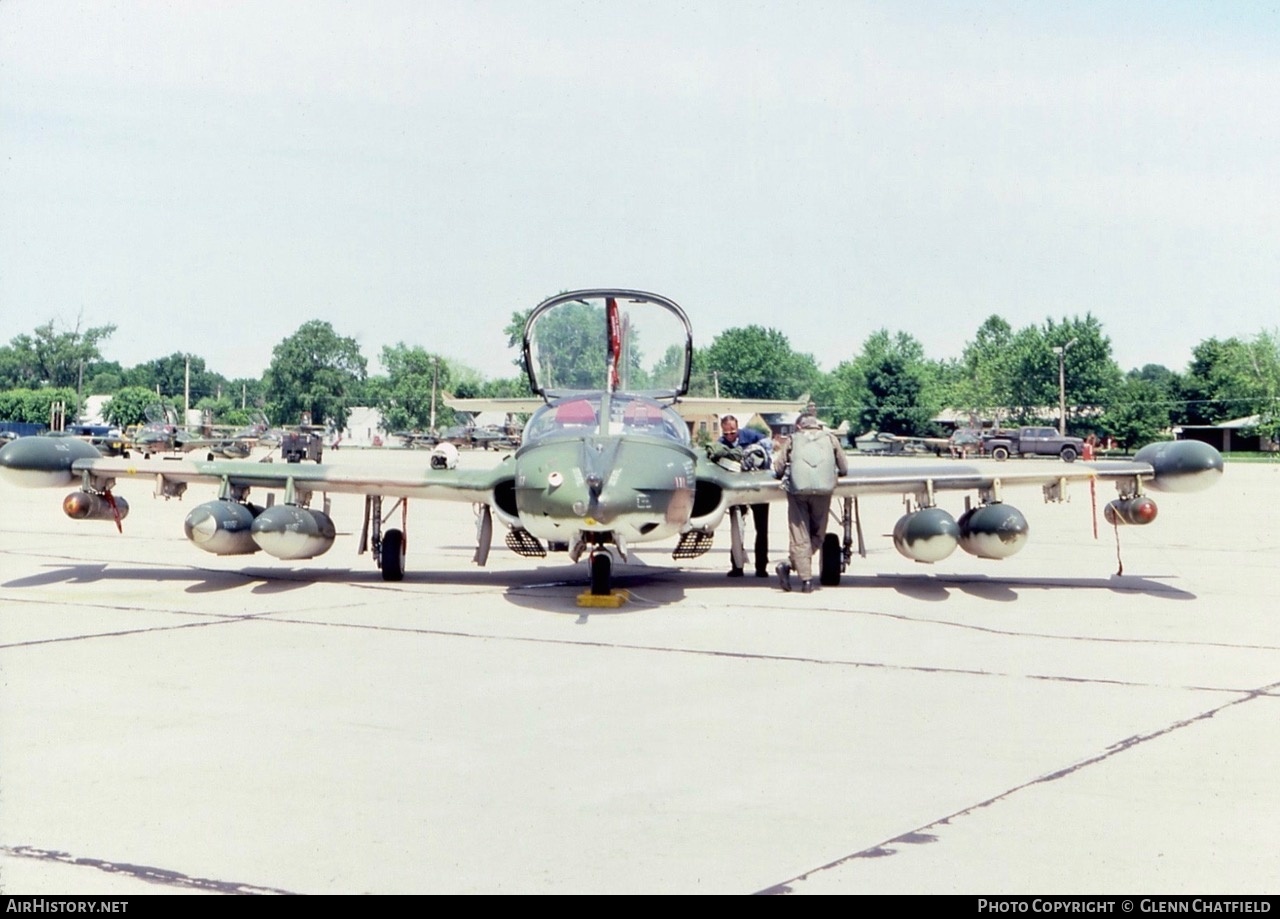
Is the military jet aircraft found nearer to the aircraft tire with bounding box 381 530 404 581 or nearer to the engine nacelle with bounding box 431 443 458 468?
the aircraft tire with bounding box 381 530 404 581

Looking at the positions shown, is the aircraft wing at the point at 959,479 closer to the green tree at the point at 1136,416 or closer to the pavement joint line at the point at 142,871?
the pavement joint line at the point at 142,871

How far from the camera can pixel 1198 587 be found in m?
13.7

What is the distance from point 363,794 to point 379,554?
354 inches

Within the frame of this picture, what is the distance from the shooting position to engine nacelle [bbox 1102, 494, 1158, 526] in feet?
44.5

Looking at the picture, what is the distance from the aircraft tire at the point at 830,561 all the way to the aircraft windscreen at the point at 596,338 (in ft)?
9.04

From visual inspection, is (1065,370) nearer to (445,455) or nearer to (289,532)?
(445,455)

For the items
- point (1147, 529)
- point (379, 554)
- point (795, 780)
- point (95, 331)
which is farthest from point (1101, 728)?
point (95, 331)

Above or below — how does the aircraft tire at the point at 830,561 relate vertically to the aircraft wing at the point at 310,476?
below

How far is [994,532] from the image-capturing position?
12781mm

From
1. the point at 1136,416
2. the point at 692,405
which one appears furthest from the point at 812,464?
the point at 1136,416

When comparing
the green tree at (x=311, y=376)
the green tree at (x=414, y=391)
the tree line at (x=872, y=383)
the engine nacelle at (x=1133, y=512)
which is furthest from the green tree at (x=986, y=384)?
the engine nacelle at (x=1133, y=512)

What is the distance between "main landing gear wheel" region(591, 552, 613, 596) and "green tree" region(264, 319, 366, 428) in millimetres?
100052

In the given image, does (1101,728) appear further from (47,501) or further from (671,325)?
(47,501)

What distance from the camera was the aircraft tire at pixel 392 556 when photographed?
13.7 m
